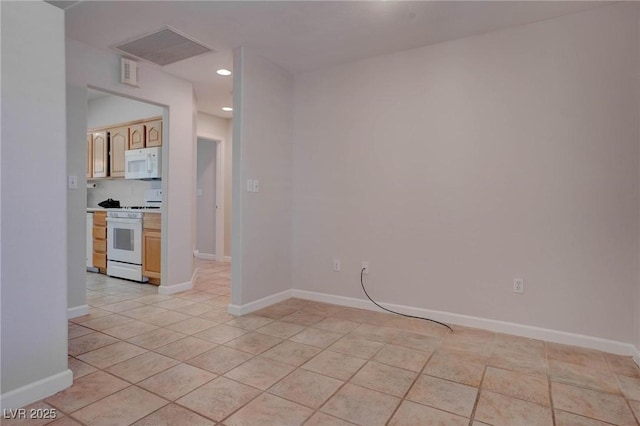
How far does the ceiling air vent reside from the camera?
119 inches

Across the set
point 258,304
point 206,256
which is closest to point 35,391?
point 258,304

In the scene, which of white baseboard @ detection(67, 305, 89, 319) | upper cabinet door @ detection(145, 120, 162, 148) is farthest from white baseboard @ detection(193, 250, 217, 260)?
white baseboard @ detection(67, 305, 89, 319)

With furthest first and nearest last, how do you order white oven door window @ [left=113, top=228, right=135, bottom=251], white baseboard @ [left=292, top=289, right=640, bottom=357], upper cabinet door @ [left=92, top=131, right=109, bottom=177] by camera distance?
1. upper cabinet door @ [left=92, top=131, right=109, bottom=177]
2. white oven door window @ [left=113, top=228, right=135, bottom=251]
3. white baseboard @ [left=292, top=289, right=640, bottom=357]

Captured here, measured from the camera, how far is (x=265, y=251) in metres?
3.60

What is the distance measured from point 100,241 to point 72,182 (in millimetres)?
2121

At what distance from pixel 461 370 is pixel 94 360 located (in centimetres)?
235

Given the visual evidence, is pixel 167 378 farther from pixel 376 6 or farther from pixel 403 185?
pixel 376 6

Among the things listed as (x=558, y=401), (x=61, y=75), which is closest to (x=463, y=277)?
(x=558, y=401)

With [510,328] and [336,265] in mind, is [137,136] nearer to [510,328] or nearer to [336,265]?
[336,265]

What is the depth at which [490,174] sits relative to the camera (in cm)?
297

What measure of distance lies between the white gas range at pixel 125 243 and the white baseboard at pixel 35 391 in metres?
2.70

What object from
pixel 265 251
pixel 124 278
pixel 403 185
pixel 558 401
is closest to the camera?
pixel 558 401

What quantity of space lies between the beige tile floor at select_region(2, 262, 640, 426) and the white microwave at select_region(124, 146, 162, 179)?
6.95ft

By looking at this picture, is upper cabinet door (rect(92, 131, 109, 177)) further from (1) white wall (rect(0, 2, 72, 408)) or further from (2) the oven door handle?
(1) white wall (rect(0, 2, 72, 408))
